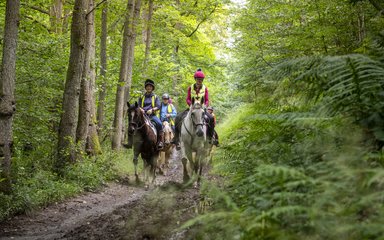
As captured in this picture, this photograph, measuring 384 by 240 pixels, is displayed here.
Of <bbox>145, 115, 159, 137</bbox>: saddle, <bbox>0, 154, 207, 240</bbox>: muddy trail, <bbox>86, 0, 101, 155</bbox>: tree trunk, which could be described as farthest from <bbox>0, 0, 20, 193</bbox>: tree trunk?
<bbox>86, 0, 101, 155</bbox>: tree trunk

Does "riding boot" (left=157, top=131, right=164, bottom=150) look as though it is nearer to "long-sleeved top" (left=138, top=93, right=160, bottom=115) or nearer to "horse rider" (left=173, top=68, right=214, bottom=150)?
"long-sleeved top" (left=138, top=93, right=160, bottom=115)

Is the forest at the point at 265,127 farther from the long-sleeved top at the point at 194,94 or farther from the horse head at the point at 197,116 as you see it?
the long-sleeved top at the point at 194,94

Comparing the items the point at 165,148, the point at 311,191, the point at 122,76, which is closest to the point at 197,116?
the point at 165,148

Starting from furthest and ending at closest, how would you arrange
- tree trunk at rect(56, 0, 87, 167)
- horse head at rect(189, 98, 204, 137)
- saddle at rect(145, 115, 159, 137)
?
saddle at rect(145, 115, 159, 137) → tree trunk at rect(56, 0, 87, 167) → horse head at rect(189, 98, 204, 137)

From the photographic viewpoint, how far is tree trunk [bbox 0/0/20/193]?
9812mm

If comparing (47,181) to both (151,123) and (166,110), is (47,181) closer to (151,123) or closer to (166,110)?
(151,123)

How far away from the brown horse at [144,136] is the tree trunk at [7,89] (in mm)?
5070

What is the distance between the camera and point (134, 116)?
14750mm

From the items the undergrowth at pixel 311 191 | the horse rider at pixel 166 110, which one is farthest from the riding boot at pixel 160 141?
the undergrowth at pixel 311 191

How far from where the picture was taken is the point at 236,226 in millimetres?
3752

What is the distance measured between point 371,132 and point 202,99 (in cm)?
928

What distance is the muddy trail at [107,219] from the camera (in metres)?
6.45

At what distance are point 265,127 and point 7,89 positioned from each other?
22.2 ft

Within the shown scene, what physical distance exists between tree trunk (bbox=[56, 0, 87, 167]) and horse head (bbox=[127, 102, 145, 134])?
176 cm
